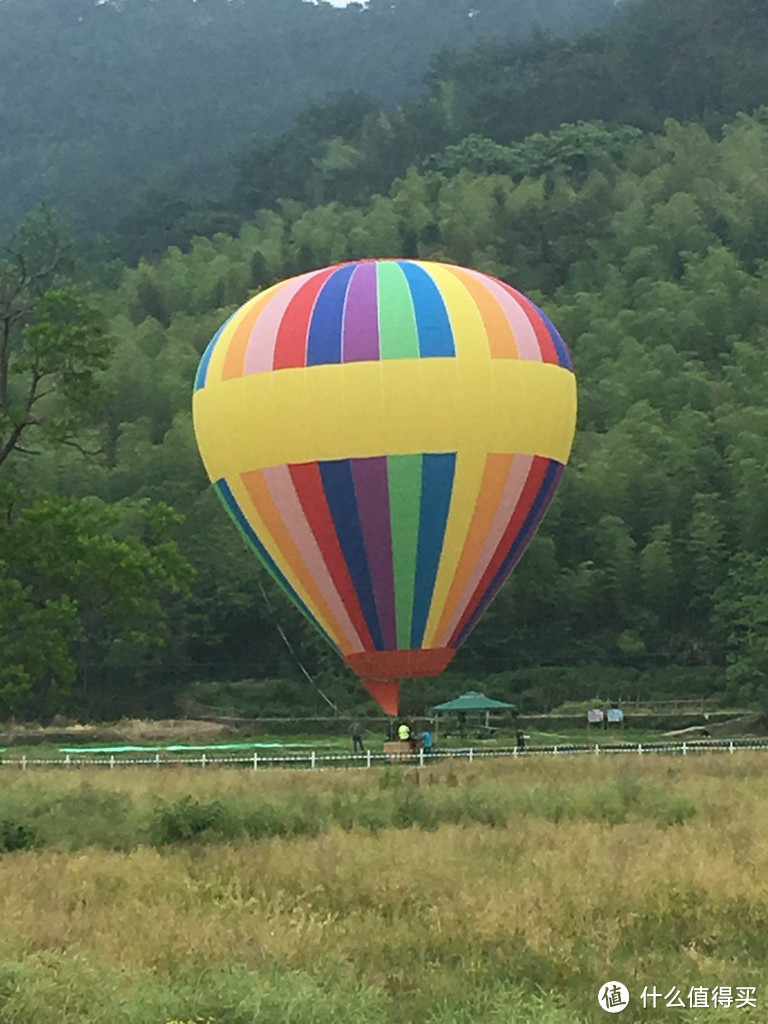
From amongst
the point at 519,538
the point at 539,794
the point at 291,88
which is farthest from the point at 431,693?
the point at 291,88

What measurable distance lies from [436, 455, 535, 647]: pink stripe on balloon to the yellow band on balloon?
32cm

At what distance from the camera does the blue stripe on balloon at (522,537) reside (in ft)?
82.8

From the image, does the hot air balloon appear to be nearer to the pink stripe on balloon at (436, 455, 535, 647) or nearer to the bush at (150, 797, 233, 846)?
the pink stripe on balloon at (436, 455, 535, 647)

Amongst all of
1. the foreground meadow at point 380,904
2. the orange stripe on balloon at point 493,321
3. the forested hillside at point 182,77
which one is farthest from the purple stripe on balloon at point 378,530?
the forested hillside at point 182,77

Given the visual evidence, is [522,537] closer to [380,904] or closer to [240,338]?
[240,338]

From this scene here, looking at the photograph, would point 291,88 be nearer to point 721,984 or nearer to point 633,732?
point 633,732

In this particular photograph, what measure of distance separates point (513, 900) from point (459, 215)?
84000mm

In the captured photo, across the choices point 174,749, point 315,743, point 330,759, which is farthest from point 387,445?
point 315,743

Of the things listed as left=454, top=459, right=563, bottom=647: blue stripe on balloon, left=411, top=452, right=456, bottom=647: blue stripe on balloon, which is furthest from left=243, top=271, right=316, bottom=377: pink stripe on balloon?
left=454, top=459, right=563, bottom=647: blue stripe on balloon

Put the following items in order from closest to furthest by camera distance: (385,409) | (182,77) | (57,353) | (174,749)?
(385,409) < (174,749) < (57,353) < (182,77)

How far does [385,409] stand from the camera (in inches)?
920

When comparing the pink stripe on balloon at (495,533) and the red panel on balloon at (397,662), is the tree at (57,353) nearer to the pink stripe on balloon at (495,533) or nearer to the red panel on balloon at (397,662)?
the red panel on balloon at (397,662)

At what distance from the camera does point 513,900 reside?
1020cm

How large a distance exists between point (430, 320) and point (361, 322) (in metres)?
1.02
